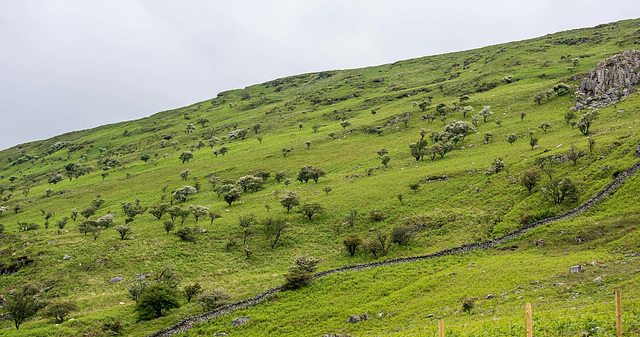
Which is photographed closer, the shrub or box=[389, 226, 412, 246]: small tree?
box=[389, 226, 412, 246]: small tree

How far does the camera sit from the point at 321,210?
71500mm

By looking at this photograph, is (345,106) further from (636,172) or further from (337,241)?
(636,172)

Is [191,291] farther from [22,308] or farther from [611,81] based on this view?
[611,81]

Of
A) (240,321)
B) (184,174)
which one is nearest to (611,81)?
(240,321)

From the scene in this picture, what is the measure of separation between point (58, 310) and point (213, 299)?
1718 centimetres

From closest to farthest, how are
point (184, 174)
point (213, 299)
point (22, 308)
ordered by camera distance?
point (213, 299) → point (22, 308) → point (184, 174)

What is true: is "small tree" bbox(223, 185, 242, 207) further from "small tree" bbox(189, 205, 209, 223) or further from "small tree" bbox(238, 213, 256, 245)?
"small tree" bbox(238, 213, 256, 245)

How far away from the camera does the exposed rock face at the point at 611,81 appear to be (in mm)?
99125

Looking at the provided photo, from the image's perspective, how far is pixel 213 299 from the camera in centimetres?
4062

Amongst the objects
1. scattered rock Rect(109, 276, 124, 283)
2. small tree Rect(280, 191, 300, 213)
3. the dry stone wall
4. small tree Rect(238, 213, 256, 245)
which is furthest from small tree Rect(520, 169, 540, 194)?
scattered rock Rect(109, 276, 124, 283)

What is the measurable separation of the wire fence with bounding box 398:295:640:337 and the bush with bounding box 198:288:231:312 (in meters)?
22.5

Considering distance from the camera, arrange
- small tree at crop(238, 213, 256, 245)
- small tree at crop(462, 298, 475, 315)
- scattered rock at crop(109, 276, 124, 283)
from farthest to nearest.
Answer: small tree at crop(238, 213, 256, 245)
scattered rock at crop(109, 276, 124, 283)
small tree at crop(462, 298, 475, 315)

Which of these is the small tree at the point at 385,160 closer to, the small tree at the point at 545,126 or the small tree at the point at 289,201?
the small tree at the point at 289,201

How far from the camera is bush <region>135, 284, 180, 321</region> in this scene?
4103cm
